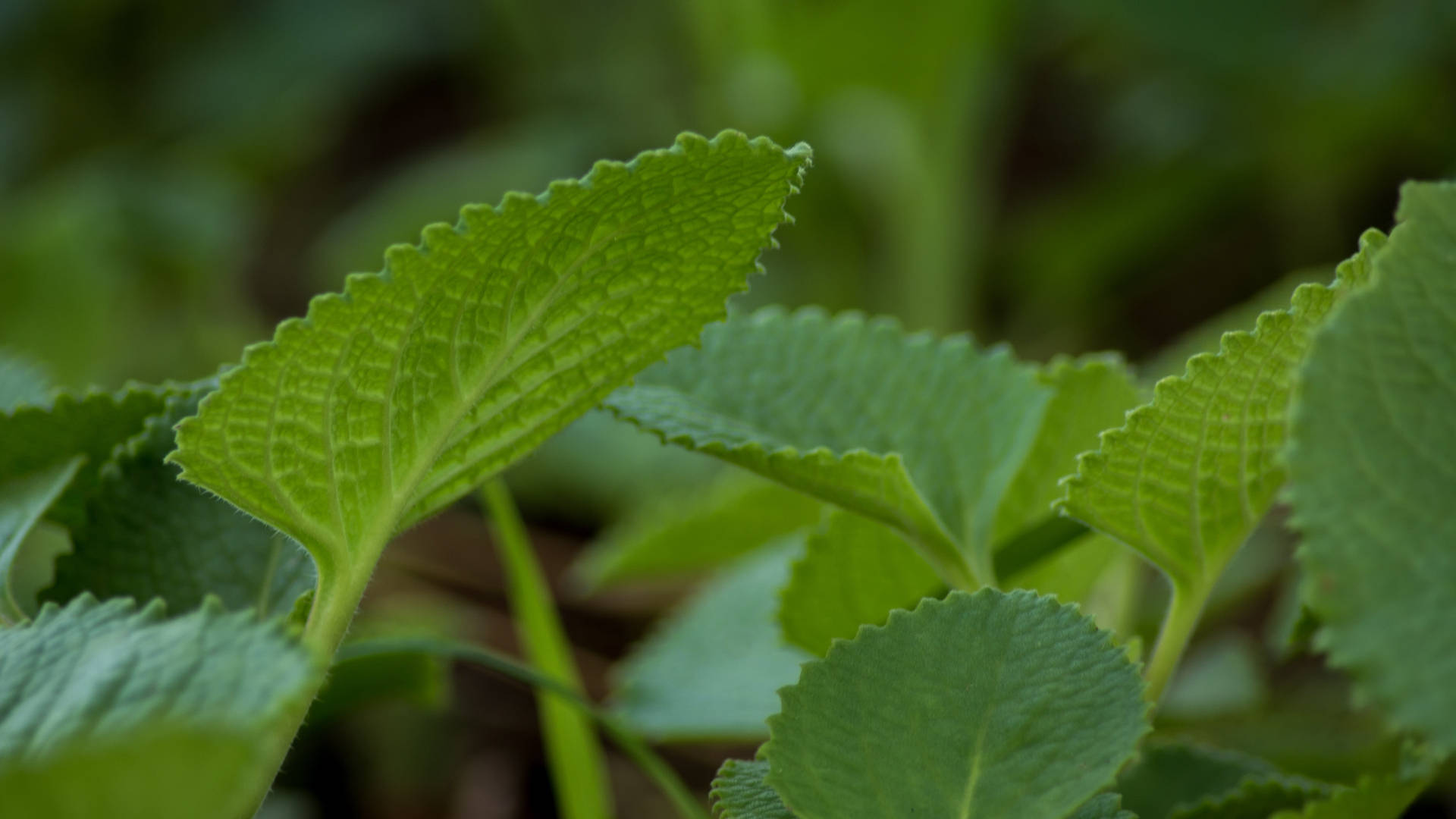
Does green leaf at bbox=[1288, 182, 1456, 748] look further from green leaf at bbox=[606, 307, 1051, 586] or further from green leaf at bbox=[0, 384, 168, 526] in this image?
green leaf at bbox=[0, 384, 168, 526]

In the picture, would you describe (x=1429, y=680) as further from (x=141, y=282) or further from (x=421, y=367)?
(x=141, y=282)

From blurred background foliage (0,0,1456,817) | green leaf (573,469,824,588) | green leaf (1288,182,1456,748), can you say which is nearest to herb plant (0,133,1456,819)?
green leaf (1288,182,1456,748)

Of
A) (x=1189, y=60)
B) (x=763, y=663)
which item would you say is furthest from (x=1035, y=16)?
(x=763, y=663)

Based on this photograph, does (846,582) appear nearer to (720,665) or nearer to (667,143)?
(720,665)

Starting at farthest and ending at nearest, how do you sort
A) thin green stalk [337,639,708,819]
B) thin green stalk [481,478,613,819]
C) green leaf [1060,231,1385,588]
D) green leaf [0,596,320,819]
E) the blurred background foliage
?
the blurred background foliage < thin green stalk [481,478,613,819] < thin green stalk [337,639,708,819] < green leaf [1060,231,1385,588] < green leaf [0,596,320,819]

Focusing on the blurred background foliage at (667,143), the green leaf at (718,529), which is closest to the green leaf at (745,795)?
the green leaf at (718,529)

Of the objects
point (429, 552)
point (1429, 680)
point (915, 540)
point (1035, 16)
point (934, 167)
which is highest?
point (1035, 16)

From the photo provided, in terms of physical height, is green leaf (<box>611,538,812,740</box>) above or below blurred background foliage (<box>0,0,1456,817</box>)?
below
